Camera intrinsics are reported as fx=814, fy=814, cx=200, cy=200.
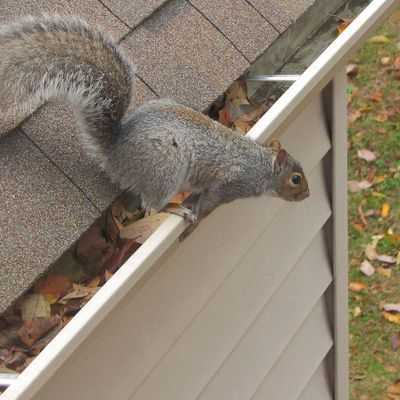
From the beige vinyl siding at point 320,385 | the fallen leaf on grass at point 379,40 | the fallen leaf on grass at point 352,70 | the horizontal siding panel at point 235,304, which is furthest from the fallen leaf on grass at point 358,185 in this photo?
the horizontal siding panel at point 235,304

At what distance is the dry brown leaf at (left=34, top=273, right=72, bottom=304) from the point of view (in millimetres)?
1676

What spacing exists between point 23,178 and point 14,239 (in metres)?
0.14

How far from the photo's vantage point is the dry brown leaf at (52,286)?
66.0 inches

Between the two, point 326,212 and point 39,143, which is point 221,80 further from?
point 326,212

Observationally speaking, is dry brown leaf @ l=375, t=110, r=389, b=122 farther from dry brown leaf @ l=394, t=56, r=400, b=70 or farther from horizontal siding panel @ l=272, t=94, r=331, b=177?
horizontal siding panel @ l=272, t=94, r=331, b=177

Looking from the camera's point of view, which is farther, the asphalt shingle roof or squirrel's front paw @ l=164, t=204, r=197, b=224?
squirrel's front paw @ l=164, t=204, r=197, b=224

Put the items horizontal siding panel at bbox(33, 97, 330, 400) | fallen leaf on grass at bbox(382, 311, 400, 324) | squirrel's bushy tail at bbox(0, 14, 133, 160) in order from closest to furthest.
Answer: squirrel's bushy tail at bbox(0, 14, 133, 160) → horizontal siding panel at bbox(33, 97, 330, 400) → fallen leaf on grass at bbox(382, 311, 400, 324)

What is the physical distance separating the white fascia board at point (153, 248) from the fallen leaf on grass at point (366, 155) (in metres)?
3.05

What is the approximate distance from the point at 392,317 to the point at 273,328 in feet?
6.81

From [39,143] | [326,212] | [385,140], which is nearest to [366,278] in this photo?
[385,140]

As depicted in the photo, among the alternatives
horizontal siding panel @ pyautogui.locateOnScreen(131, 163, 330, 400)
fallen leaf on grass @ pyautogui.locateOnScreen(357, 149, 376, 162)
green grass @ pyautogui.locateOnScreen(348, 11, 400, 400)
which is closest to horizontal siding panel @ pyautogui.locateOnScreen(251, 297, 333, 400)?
horizontal siding panel @ pyautogui.locateOnScreen(131, 163, 330, 400)

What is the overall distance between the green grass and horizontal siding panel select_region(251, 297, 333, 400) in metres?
1.37

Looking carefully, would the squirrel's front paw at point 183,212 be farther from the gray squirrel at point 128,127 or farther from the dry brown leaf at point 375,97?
the dry brown leaf at point 375,97

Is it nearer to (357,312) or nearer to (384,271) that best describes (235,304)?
(357,312)
